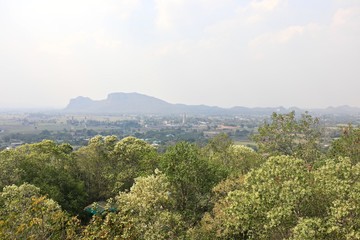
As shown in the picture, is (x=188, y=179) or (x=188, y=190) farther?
(x=188, y=190)

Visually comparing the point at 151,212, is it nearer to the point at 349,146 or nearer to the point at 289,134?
the point at 349,146

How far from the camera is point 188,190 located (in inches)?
938

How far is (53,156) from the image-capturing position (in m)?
31.9

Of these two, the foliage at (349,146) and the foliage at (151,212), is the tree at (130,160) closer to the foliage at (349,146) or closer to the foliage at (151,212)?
the foliage at (151,212)

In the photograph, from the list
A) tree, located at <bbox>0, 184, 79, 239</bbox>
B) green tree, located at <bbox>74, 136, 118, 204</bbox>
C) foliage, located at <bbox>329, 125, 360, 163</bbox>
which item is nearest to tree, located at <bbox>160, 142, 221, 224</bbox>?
tree, located at <bbox>0, 184, 79, 239</bbox>

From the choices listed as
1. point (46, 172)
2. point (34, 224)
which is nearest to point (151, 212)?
point (34, 224)

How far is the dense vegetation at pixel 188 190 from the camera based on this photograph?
14.2 m

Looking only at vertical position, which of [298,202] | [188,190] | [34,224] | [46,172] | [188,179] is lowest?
[46,172]

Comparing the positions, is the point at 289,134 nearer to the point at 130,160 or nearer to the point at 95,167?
the point at 130,160

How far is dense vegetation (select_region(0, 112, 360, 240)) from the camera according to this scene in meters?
14.2

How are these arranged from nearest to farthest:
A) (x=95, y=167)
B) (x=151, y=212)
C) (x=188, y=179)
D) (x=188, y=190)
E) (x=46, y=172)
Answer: (x=151, y=212) → (x=188, y=179) → (x=188, y=190) → (x=46, y=172) → (x=95, y=167)

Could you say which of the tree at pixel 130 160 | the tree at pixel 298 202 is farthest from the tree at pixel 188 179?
the tree at pixel 130 160

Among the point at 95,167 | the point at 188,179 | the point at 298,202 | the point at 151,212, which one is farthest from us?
the point at 95,167

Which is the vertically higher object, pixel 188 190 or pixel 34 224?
pixel 34 224
